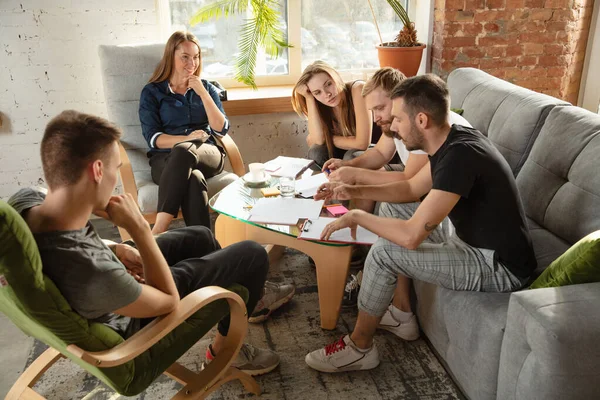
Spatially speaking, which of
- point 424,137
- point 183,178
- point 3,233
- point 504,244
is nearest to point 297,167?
point 183,178

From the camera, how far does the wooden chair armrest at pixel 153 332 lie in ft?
4.67

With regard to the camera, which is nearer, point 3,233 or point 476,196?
point 3,233

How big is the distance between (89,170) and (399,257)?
107 centimetres

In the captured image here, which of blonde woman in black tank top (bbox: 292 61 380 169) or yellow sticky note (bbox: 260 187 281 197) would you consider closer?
yellow sticky note (bbox: 260 187 281 197)

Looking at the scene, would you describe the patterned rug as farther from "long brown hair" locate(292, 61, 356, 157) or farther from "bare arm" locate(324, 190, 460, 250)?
"long brown hair" locate(292, 61, 356, 157)

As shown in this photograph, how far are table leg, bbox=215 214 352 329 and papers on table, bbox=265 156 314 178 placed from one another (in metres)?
0.43

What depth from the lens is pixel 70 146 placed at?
1.42 metres

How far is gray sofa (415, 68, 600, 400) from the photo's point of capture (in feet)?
4.78

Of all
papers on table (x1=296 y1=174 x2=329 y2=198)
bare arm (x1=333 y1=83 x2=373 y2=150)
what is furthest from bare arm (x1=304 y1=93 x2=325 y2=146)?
papers on table (x1=296 y1=174 x2=329 y2=198)

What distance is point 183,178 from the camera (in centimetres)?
281

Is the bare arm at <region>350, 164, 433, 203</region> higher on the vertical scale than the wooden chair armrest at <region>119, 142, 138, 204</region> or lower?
higher

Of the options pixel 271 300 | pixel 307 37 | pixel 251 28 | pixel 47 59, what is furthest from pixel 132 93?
pixel 271 300

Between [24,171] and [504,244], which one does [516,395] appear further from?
[24,171]

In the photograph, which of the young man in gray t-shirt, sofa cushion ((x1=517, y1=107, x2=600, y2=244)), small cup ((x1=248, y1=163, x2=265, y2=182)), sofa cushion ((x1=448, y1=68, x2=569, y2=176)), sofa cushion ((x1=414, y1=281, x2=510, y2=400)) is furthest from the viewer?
small cup ((x1=248, y1=163, x2=265, y2=182))
